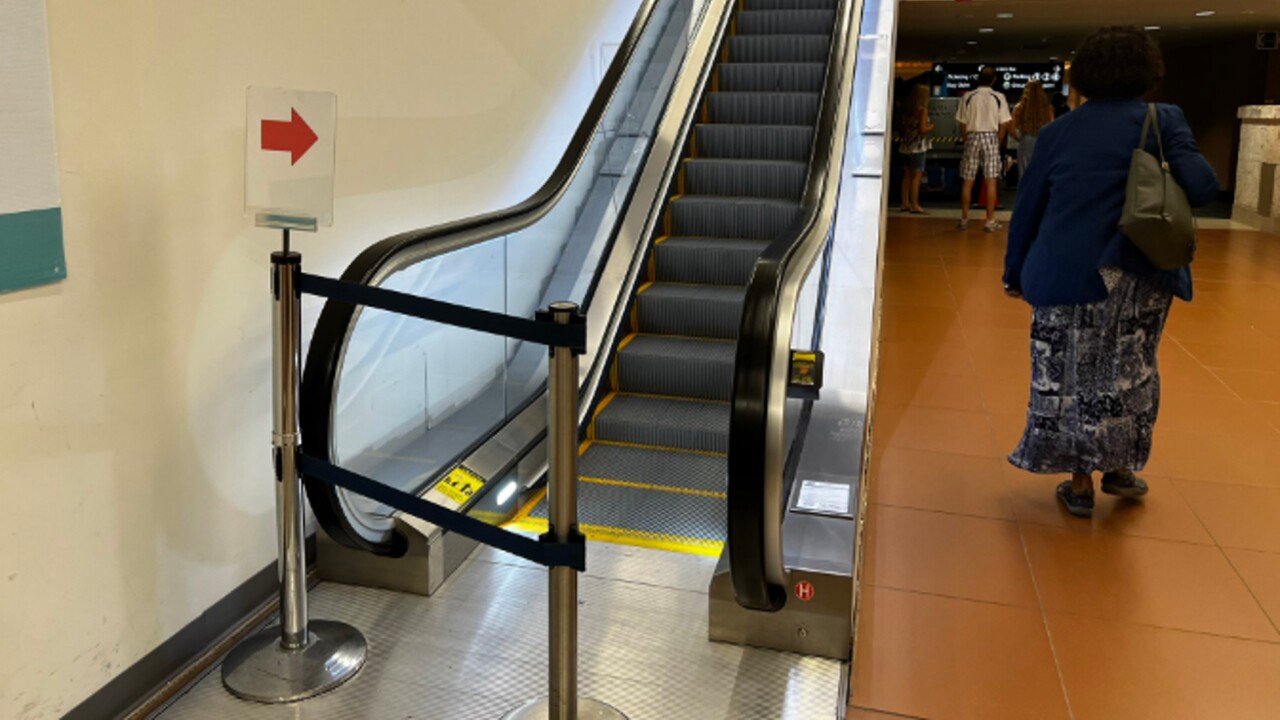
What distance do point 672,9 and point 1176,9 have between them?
32.9 ft

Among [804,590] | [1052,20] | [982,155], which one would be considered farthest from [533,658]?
[1052,20]

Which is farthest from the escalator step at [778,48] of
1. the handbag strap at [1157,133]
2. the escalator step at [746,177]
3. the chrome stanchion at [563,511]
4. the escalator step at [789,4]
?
the chrome stanchion at [563,511]

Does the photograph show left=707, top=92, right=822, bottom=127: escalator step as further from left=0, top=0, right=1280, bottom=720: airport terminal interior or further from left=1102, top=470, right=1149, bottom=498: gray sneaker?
left=1102, top=470, right=1149, bottom=498: gray sneaker

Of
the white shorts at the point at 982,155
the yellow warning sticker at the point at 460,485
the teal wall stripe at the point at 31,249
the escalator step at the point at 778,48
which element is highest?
the escalator step at the point at 778,48

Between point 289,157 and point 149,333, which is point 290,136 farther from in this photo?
point 149,333

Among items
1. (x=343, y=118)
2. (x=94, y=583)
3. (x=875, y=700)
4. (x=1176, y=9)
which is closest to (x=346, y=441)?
(x=94, y=583)

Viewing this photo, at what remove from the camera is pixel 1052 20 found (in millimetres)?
14031

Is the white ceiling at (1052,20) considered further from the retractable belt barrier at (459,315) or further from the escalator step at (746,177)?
the retractable belt barrier at (459,315)

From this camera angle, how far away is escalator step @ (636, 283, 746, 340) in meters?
4.65

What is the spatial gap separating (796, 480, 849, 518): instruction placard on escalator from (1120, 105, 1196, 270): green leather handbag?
126cm

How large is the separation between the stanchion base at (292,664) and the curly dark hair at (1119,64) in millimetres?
2922

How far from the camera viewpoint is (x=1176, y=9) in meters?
13.2

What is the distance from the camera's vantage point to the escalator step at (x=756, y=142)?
589cm

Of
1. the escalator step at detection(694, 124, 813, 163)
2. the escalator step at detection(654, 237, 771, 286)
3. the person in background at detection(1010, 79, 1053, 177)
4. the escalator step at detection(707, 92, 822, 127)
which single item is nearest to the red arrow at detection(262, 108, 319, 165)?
the escalator step at detection(654, 237, 771, 286)
